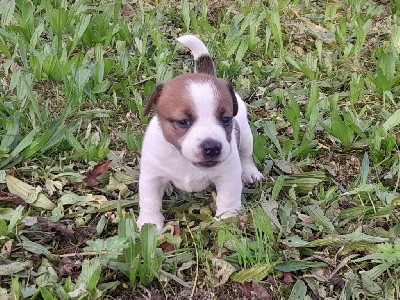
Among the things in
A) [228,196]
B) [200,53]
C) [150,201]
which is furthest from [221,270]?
[200,53]

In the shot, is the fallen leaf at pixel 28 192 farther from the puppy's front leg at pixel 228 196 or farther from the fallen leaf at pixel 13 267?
the puppy's front leg at pixel 228 196

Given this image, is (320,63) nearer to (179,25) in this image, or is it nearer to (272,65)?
(272,65)

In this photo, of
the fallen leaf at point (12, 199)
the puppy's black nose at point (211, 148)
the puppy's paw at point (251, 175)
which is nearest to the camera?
the puppy's black nose at point (211, 148)

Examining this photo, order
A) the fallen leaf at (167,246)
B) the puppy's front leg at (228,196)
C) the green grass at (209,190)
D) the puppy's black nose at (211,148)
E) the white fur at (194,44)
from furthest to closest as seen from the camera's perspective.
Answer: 1. the white fur at (194,44)
2. the puppy's front leg at (228,196)
3. the fallen leaf at (167,246)
4. the green grass at (209,190)
5. the puppy's black nose at (211,148)

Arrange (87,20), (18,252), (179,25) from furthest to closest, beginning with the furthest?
(179,25) < (87,20) < (18,252)

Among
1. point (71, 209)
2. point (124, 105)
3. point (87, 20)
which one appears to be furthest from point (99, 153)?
point (87, 20)

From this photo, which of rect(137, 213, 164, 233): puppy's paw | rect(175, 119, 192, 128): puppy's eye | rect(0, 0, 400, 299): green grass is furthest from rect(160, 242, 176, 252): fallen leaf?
rect(175, 119, 192, 128): puppy's eye

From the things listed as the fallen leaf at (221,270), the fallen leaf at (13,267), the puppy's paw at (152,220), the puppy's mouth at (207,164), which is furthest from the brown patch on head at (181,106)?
the fallen leaf at (13,267)
